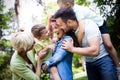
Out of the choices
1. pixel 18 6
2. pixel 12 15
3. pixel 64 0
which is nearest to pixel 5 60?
pixel 12 15

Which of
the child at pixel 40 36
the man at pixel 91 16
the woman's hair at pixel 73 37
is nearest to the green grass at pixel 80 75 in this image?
the man at pixel 91 16

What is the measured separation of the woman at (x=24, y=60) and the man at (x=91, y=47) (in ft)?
0.98

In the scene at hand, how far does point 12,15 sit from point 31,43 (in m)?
16.6

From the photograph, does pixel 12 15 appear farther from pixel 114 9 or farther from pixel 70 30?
pixel 70 30

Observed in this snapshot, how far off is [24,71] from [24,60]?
0.37ft

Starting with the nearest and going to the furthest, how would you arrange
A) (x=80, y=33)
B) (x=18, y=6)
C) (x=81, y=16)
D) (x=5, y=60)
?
(x=80, y=33) < (x=81, y=16) < (x=18, y=6) < (x=5, y=60)

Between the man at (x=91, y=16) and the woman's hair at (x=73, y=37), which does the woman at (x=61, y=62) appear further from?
the man at (x=91, y=16)

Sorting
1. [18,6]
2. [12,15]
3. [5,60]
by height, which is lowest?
[5,60]

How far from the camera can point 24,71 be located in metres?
2.69

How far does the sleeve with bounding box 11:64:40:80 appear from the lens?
2.67 metres

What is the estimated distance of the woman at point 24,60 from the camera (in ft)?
8.61

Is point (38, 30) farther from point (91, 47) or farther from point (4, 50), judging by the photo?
point (4, 50)

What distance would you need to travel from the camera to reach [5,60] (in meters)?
14.4

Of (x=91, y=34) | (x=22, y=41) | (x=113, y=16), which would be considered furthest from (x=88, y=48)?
(x=113, y=16)
